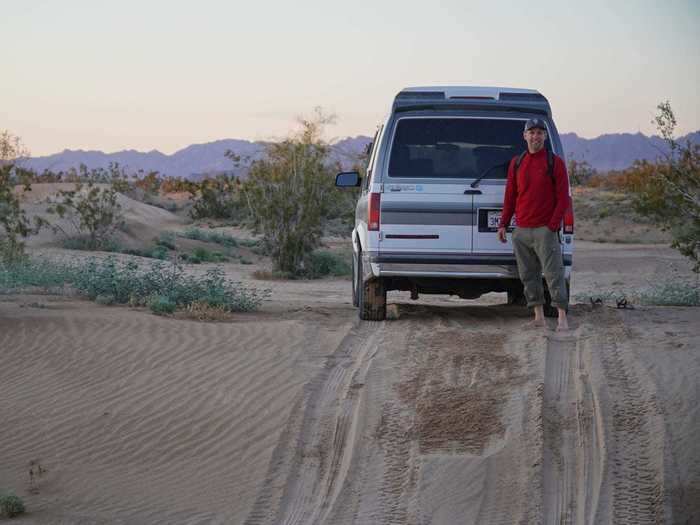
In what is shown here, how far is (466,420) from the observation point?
26.7 feet

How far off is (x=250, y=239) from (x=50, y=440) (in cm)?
2471

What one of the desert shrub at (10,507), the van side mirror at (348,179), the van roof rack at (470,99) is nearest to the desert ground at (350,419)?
the desert shrub at (10,507)

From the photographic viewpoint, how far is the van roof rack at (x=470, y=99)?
11.2m

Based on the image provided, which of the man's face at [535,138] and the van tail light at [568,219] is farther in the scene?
the van tail light at [568,219]

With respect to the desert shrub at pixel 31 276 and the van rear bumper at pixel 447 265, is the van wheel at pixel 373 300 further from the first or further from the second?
the desert shrub at pixel 31 276

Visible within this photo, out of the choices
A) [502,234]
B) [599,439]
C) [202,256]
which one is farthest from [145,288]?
[202,256]

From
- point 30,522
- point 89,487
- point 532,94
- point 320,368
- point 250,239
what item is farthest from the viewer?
point 250,239

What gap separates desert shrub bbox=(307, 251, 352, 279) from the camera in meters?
23.5

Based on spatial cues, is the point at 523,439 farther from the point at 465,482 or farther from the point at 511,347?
the point at 511,347

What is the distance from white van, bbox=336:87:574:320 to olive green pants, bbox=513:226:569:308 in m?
0.34

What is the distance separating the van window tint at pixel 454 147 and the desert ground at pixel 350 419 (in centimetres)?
161

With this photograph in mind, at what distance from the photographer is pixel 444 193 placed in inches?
425

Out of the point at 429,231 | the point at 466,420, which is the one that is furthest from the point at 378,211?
the point at 466,420

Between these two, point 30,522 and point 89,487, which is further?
point 89,487
